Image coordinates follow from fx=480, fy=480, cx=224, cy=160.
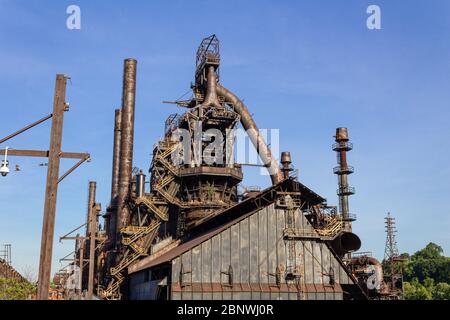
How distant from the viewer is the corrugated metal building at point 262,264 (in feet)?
113

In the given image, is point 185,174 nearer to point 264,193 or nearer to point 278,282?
point 264,193

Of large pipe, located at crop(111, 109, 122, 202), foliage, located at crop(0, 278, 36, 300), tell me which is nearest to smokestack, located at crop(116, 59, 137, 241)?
large pipe, located at crop(111, 109, 122, 202)

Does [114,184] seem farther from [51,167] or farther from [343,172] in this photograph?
[51,167]

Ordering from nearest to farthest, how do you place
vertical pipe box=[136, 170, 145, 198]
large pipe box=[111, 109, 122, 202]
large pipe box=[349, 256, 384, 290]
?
vertical pipe box=[136, 170, 145, 198], large pipe box=[349, 256, 384, 290], large pipe box=[111, 109, 122, 202]

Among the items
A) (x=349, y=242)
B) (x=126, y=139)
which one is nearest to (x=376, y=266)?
(x=349, y=242)

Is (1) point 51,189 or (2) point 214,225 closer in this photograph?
(1) point 51,189

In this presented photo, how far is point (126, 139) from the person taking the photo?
5997 centimetres

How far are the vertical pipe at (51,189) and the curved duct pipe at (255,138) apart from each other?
47540 millimetres

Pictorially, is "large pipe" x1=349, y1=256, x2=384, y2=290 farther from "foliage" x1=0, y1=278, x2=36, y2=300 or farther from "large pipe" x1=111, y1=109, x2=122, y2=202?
"foliage" x1=0, y1=278, x2=36, y2=300

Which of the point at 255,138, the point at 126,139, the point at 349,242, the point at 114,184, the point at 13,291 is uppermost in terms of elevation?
the point at 255,138

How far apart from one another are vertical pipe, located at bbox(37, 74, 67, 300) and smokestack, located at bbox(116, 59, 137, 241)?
4353 cm

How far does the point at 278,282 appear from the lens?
35656 mm

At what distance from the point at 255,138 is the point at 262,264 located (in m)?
28.7

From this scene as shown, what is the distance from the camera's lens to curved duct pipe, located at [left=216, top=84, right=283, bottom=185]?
2439 inches
